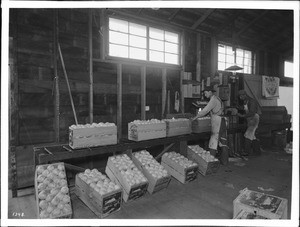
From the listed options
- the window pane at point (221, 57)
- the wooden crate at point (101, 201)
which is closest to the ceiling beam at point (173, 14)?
the window pane at point (221, 57)

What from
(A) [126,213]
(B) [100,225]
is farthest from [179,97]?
(B) [100,225]

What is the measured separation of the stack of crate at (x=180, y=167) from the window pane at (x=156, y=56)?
337 cm

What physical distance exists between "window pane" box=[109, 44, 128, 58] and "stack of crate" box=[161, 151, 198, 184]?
322 centimetres

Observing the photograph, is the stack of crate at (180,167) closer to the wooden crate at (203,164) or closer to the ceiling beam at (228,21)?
the wooden crate at (203,164)

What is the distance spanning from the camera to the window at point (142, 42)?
690 cm

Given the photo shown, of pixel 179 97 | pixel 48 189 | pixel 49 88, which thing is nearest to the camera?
pixel 48 189

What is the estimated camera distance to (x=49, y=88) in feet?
19.0

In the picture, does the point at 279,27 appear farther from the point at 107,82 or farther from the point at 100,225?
the point at 100,225

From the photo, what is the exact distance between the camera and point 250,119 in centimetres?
810

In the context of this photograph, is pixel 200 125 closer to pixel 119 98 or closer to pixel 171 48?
pixel 119 98

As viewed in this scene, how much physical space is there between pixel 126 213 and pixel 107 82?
12.3 feet

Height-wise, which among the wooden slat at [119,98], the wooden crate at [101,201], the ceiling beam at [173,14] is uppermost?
the ceiling beam at [173,14]

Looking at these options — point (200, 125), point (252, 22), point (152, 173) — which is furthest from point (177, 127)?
point (252, 22)

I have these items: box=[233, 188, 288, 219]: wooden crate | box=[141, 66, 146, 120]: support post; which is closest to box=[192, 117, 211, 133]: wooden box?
box=[141, 66, 146, 120]: support post
